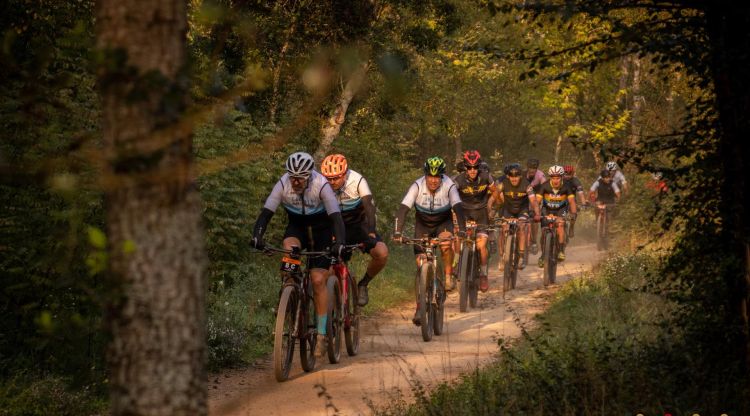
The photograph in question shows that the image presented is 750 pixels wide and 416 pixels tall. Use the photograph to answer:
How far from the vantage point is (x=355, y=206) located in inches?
495

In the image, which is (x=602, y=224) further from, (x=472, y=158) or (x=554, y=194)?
(x=472, y=158)

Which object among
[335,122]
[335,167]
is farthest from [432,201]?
[335,122]

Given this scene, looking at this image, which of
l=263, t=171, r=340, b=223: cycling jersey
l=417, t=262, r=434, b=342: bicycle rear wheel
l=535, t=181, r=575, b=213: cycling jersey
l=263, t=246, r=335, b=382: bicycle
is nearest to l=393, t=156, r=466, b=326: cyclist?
l=417, t=262, r=434, b=342: bicycle rear wheel

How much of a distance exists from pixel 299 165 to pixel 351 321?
238cm

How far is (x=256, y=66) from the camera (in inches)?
126

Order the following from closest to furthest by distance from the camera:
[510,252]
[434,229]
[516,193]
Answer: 1. [434,229]
2. [510,252]
3. [516,193]

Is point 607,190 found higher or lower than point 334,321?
higher

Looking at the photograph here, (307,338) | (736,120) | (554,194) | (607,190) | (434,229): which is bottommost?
(307,338)

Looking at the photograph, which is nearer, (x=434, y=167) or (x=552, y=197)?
(x=434, y=167)

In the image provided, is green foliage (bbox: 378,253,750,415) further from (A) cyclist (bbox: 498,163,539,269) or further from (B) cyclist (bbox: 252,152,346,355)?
(A) cyclist (bbox: 498,163,539,269)

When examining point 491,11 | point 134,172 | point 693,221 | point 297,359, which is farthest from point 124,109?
point 297,359

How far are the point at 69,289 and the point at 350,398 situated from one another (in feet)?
9.50

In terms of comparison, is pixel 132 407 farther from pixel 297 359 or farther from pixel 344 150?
pixel 344 150

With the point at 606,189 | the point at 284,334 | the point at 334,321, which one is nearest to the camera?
the point at 284,334
